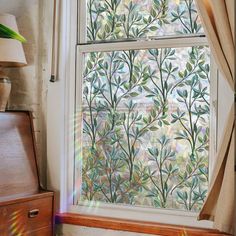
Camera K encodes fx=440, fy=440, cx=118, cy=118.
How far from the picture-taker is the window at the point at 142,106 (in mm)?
2615

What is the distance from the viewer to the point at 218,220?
226cm

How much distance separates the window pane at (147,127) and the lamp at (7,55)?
0.46 m

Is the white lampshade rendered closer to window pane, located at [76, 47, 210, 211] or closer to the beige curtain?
window pane, located at [76, 47, 210, 211]

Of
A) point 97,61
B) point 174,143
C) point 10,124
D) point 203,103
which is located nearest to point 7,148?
point 10,124

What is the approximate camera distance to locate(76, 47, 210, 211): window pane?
8.57ft

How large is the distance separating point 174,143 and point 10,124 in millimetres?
1001

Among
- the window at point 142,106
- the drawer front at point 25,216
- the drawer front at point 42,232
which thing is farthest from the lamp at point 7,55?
the drawer front at point 42,232

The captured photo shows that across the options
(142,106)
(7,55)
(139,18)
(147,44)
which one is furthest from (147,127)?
(7,55)

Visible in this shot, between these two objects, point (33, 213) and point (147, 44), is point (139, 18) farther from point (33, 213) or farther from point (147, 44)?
point (33, 213)

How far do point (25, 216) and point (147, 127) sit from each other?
0.90 m

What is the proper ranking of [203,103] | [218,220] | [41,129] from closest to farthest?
[218,220]
[203,103]
[41,129]

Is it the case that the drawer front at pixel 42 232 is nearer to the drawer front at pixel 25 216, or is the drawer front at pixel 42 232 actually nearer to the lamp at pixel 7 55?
the drawer front at pixel 25 216

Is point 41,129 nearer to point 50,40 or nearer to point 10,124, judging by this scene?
point 10,124

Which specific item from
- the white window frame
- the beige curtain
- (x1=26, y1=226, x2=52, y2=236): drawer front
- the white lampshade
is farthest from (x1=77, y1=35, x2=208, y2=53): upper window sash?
(x1=26, y1=226, x2=52, y2=236): drawer front
